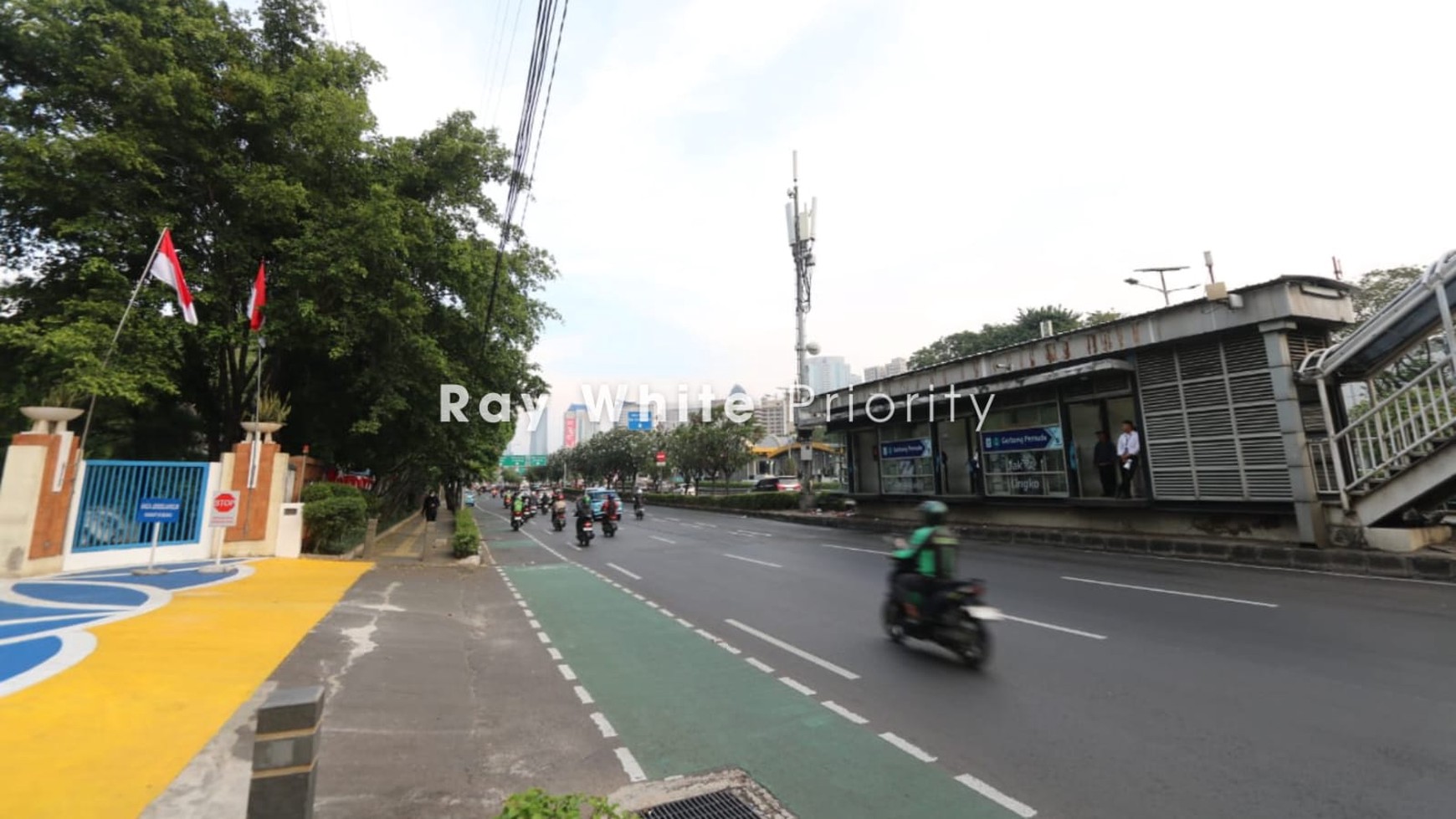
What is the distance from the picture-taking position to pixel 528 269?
73.3 ft

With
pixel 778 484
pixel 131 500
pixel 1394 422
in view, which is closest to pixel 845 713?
pixel 131 500

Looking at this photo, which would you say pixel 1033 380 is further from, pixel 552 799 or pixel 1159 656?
pixel 552 799

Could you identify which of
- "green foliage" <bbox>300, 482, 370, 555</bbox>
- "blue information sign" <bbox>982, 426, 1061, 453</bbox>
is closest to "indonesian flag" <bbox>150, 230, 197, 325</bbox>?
"green foliage" <bbox>300, 482, 370, 555</bbox>

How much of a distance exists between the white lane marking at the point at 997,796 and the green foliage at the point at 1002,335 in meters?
43.4

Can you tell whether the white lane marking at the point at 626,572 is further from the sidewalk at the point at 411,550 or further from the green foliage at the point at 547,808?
the green foliage at the point at 547,808

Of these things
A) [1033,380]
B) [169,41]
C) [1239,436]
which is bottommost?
[1239,436]

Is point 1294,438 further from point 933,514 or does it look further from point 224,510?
point 224,510

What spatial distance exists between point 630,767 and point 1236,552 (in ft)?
47.2

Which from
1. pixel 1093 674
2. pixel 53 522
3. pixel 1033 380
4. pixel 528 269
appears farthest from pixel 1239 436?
pixel 53 522

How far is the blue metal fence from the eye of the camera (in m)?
10.6

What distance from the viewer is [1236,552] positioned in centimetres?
1285

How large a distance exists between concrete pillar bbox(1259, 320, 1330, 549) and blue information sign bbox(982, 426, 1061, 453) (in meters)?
5.86

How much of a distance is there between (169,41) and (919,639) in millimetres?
19354

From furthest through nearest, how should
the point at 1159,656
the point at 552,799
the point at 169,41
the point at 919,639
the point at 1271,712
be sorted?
the point at 169,41
the point at 919,639
the point at 1159,656
the point at 1271,712
the point at 552,799
